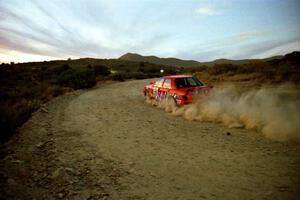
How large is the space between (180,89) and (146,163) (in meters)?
4.81

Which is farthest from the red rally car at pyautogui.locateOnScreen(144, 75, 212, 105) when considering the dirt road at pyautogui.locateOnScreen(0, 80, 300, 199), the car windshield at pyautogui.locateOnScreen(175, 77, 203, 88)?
the dirt road at pyautogui.locateOnScreen(0, 80, 300, 199)

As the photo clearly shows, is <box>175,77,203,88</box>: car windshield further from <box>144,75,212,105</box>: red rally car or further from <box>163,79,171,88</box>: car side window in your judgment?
<box>163,79,171,88</box>: car side window

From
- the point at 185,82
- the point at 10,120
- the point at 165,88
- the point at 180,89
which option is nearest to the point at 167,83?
the point at 165,88

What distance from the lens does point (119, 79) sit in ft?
80.2

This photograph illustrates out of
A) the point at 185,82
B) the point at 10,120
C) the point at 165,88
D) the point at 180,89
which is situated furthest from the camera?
the point at 165,88

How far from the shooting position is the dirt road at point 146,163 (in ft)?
11.5

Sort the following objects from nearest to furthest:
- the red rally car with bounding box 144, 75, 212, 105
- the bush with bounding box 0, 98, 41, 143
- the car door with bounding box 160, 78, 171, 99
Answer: the bush with bounding box 0, 98, 41, 143
the red rally car with bounding box 144, 75, 212, 105
the car door with bounding box 160, 78, 171, 99

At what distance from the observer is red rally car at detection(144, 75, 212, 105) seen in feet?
27.6

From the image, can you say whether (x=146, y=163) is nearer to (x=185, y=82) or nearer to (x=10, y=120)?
(x=10, y=120)

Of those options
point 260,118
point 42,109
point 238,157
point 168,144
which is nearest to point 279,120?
point 260,118

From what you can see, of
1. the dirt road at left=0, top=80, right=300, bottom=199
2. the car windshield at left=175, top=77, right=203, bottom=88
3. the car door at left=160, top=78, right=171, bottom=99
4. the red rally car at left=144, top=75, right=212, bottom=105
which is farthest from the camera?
the car door at left=160, top=78, right=171, bottom=99

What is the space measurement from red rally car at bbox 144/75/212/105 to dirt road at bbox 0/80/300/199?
1.51 meters

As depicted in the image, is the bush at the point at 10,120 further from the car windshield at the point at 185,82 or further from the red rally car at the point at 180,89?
the car windshield at the point at 185,82

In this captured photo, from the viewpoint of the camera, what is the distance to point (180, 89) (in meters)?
8.83
